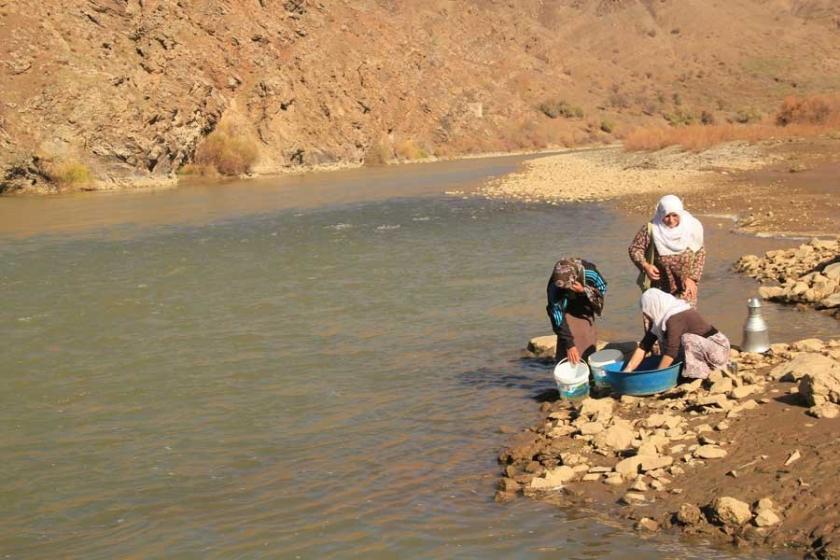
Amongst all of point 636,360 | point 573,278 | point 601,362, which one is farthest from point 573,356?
point 573,278

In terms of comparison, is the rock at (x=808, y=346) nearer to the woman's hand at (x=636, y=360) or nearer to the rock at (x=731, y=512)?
the woman's hand at (x=636, y=360)

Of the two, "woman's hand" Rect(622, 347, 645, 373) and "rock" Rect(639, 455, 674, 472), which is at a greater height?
"woman's hand" Rect(622, 347, 645, 373)

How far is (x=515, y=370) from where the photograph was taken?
31.6 ft

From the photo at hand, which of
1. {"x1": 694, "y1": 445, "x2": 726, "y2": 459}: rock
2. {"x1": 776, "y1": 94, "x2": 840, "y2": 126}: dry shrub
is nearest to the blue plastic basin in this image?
{"x1": 694, "y1": 445, "x2": 726, "y2": 459}: rock

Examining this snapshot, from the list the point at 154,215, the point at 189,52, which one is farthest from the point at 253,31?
the point at 154,215

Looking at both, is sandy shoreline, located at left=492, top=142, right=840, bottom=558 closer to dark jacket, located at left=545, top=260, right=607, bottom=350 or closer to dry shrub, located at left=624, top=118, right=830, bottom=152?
dark jacket, located at left=545, top=260, right=607, bottom=350

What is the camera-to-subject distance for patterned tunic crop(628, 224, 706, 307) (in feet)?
26.2

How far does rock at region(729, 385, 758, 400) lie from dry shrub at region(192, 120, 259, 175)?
4435cm

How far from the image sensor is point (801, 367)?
712cm

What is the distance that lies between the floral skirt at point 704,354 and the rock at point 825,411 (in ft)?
3.78

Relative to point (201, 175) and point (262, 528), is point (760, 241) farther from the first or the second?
point (201, 175)

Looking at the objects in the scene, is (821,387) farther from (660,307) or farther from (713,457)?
(660,307)

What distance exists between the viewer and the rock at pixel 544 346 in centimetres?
1005

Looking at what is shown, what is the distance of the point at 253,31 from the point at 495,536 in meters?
58.9
